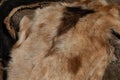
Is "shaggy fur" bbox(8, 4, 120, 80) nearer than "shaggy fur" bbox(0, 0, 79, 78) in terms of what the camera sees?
Yes

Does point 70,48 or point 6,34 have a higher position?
point 70,48

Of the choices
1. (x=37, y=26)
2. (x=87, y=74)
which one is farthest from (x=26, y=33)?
(x=87, y=74)

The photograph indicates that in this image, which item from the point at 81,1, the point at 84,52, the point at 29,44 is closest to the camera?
the point at 84,52

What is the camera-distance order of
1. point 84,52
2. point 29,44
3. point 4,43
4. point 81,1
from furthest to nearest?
point 4,43 < point 81,1 < point 29,44 < point 84,52

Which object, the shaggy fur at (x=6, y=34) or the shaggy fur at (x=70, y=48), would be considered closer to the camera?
the shaggy fur at (x=70, y=48)

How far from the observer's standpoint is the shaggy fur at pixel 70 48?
12.7ft

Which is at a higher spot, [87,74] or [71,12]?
[71,12]

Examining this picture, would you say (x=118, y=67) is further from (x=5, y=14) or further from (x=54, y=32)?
(x=5, y=14)

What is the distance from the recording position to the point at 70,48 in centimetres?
388

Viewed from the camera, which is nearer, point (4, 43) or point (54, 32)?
point (54, 32)

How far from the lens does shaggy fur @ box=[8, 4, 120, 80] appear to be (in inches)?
152

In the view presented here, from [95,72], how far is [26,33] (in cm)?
85

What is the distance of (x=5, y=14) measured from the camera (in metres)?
4.99

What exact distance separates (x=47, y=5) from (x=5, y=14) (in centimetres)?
57
